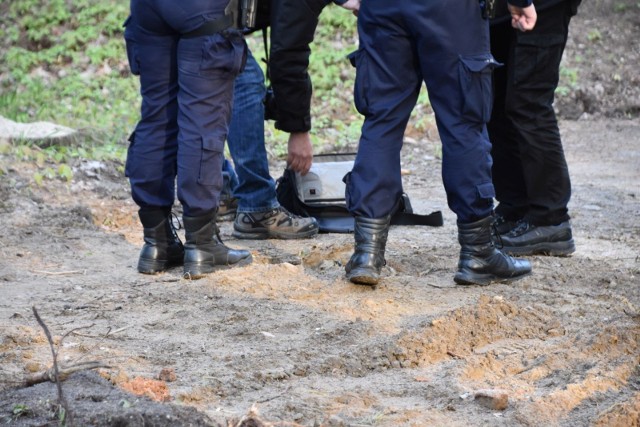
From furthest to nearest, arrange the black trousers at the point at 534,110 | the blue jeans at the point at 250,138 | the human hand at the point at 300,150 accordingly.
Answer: the blue jeans at the point at 250,138
the human hand at the point at 300,150
the black trousers at the point at 534,110

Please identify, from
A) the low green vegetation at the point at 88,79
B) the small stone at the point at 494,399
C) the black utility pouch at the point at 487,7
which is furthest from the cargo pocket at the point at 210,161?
the low green vegetation at the point at 88,79

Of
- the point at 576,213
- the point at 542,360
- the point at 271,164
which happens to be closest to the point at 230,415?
the point at 542,360

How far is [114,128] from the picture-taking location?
28.0 feet

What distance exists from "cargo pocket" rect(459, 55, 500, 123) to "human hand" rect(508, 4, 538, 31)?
306 millimetres

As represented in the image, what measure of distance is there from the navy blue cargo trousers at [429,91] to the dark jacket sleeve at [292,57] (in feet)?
2.02

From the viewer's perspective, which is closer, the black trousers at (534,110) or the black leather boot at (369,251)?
the black leather boot at (369,251)

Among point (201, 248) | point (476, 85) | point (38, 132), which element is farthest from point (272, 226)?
point (38, 132)

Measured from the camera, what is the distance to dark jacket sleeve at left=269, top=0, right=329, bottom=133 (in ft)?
15.8

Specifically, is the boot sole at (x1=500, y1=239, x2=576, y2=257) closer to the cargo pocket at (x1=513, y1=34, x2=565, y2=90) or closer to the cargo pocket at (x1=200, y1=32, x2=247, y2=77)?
the cargo pocket at (x1=513, y1=34, x2=565, y2=90)

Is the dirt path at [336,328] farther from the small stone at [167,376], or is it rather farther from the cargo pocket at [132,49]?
the cargo pocket at [132,49]

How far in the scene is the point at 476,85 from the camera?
4.07 m

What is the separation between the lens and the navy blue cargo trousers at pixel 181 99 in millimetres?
4336

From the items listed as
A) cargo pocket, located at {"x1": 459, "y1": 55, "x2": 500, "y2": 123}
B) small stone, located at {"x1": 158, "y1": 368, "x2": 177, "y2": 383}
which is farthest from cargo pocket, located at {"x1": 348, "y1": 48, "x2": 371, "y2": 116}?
small stone, located at {"x1": 158, "y1": 368, "x2": 177, "y2": 383}

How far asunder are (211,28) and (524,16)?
4.34ft
